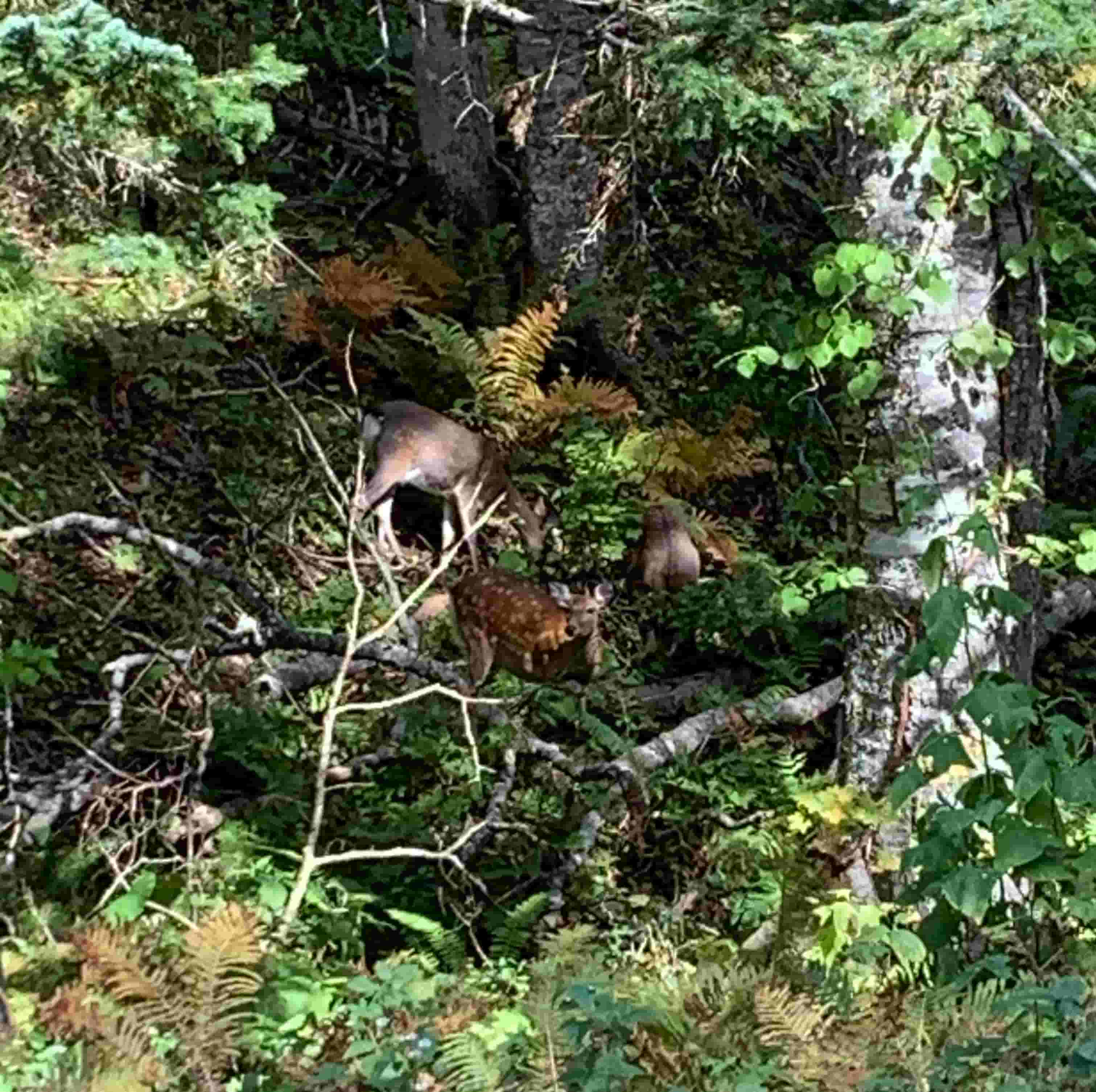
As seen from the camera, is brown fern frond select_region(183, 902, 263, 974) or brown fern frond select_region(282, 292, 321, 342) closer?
brown fern frond select_region(183, 902, 263, 974)

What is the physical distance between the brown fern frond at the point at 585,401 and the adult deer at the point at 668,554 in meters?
1.25

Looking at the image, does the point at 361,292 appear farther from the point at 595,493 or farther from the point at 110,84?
→ the point at 110,84

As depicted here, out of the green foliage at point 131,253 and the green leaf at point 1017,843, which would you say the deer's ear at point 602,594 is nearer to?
the green foliage at point 131,253

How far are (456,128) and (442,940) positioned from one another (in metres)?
7.96

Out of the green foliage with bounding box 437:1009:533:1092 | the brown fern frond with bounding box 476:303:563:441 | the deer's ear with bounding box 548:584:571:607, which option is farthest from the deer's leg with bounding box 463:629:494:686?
the green foliage with bounding box 437:1009:533:1092

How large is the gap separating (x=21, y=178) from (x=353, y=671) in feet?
13.2

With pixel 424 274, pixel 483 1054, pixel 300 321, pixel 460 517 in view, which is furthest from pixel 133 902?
pixel 424 274

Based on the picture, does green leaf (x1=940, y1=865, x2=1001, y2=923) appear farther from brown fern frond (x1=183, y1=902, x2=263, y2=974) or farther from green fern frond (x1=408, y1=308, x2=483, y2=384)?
green fern frond (x1=408, y1=308, x2=483, y2=384)

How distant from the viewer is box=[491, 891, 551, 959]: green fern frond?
6.11 meters

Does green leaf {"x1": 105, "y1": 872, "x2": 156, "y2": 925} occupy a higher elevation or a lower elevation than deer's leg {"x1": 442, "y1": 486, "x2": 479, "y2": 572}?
higher

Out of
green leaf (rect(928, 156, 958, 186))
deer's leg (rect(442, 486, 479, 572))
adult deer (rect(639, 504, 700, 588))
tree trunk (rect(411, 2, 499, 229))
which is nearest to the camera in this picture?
green leaf (rect(928, 156, 958, 186))

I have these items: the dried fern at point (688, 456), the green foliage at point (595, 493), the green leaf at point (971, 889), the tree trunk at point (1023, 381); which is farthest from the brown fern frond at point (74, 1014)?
the dried fern at point (688, 456)

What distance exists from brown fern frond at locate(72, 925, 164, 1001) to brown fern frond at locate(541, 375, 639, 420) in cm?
645

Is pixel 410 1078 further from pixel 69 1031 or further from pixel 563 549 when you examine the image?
pixel 563 549
